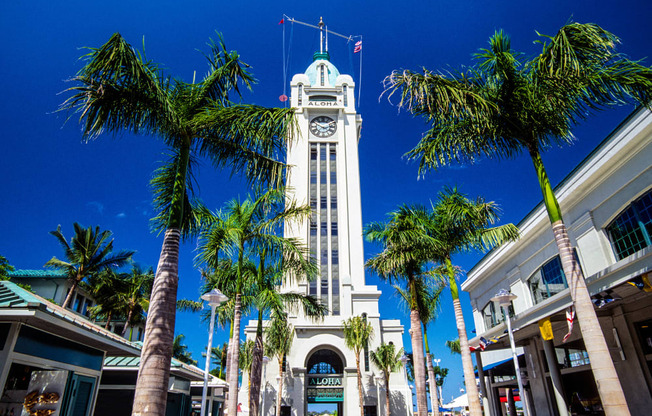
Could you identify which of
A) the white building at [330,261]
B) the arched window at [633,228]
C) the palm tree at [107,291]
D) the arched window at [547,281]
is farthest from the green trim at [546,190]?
the palm tree at [107,291]

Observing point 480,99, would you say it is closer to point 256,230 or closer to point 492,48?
point 492,48

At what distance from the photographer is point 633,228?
1265 centimetres

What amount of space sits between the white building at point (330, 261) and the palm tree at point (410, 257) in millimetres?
14391

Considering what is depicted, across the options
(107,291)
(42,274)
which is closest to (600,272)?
(107,291)

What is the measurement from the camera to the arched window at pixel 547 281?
17047 mm

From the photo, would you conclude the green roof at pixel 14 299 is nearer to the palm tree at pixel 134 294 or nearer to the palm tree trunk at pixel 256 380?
the palm tree trunk at pixel 256 380

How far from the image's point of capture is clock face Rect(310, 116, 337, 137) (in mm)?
58719

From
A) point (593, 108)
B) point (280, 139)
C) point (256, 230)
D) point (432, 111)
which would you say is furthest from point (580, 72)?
point (256, 230)

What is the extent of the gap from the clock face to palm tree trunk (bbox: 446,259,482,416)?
45.7 m

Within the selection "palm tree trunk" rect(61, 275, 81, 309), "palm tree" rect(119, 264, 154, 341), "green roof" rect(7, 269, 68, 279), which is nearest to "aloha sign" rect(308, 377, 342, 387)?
"palm tree" rect(119, 264, 154, 341)

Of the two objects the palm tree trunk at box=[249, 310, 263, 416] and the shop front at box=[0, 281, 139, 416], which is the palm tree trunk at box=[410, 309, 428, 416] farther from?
the shop front at box=[0, 281, 139, 416]

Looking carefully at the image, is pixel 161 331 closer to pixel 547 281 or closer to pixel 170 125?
pixel 170 125

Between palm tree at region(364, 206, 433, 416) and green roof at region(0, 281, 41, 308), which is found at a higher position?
palm tree at region(364, 206, 433, 416)

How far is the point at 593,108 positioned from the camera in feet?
28.5
